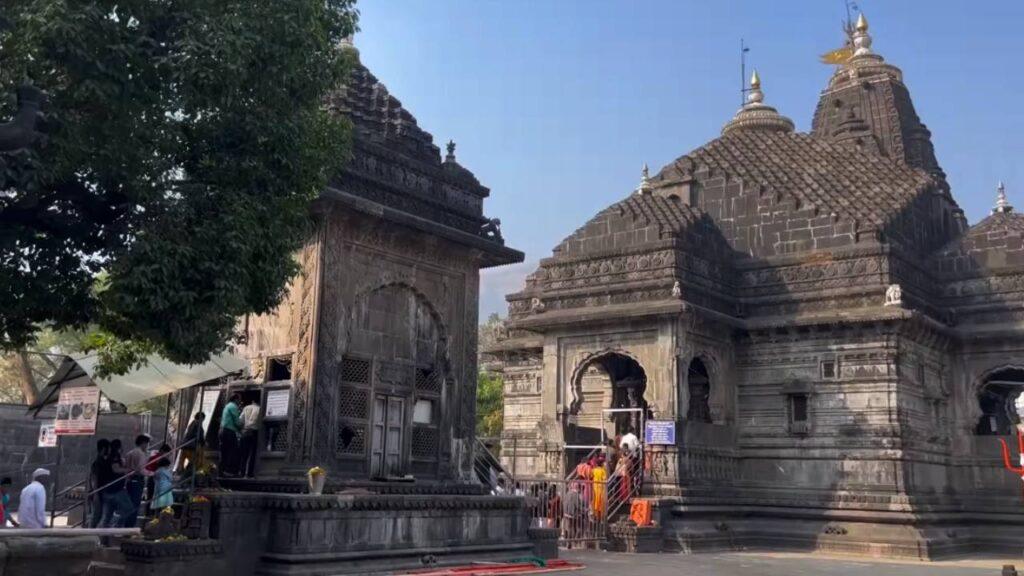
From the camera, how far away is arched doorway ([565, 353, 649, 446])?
76.2 feet

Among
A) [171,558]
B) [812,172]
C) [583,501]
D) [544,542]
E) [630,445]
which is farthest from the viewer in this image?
[812,172]

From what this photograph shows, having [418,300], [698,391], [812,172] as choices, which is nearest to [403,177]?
[418,300]

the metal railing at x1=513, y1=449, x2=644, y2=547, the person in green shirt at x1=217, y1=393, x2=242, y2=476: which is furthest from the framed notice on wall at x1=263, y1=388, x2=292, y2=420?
the metal railing at x1=513, y1=449, x2=644, y2=547

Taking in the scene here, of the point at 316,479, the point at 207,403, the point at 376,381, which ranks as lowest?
the point at 316,479

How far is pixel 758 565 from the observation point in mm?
17453

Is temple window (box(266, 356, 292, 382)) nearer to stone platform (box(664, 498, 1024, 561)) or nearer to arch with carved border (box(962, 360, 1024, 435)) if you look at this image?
stone platform (box(664, 498, 1024, 561))

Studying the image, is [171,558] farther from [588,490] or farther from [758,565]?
[758,565]

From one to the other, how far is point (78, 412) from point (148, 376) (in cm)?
110

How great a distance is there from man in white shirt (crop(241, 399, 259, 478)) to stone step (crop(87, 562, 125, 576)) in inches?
120

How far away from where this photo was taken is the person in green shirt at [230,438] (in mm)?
14211

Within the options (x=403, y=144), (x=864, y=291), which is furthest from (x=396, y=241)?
(x=864, y=291)

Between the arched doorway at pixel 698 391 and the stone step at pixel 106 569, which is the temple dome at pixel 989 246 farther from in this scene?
the stone step at pixel 106 569

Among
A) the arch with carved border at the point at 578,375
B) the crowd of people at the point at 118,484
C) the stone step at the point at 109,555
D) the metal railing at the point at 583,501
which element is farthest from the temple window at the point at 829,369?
the stone step at the point at 109,555

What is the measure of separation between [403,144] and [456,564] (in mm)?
6872
